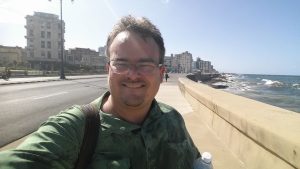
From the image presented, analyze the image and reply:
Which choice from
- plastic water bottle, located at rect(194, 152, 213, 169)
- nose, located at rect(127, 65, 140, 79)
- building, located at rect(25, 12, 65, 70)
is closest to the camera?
nose, located at rect(127, 65, 140, 79)

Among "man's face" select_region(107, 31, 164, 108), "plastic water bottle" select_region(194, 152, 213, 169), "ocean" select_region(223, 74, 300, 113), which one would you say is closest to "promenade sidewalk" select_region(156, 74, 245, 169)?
"plastic water bottle" select_region(194, 152, 213, 169)

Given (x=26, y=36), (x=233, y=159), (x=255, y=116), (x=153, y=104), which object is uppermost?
(x=26, y=36)

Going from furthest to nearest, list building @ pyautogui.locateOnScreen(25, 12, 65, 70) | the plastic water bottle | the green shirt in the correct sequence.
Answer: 1. building @ pyautogui.locateOnScreen(25, 12, 65, 70)
2. the plastic water bottle
3. the green shirt

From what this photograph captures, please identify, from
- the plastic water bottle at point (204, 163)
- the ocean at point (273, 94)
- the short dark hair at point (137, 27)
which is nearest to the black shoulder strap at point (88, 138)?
the short dark hair at point (137, 27)

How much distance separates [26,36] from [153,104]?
372ft

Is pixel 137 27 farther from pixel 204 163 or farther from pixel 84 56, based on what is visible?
pixel 84 56

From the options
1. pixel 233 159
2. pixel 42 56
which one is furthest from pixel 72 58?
pixel 233 159

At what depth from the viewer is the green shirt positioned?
4.66 ft

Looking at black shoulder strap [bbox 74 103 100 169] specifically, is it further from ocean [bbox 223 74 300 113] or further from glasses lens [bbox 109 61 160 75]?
ocean [bbox 223 74 300 113]

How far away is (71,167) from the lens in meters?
1.60

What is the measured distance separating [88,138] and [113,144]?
0.16 metres

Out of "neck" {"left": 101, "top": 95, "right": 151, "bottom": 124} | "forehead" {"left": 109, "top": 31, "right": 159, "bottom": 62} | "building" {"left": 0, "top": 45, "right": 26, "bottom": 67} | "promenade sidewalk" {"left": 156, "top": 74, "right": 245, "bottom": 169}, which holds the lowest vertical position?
"promenade sidewalk" {"left": 156, "top": 74, "right": 245, "bottom": 169}

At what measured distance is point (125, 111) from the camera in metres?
2.14

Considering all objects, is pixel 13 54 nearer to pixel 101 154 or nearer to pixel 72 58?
pixel 72 58
